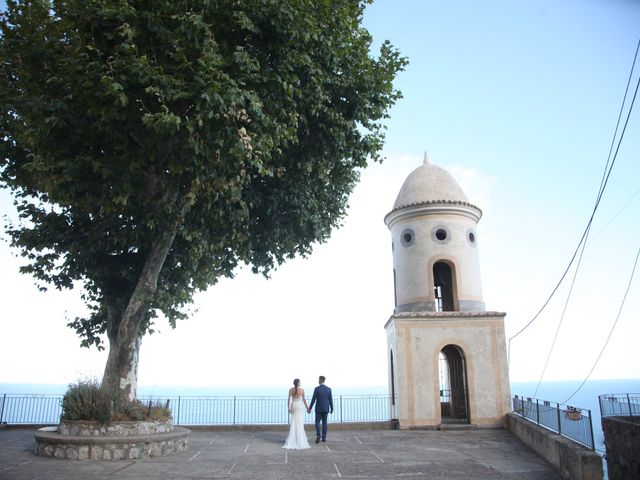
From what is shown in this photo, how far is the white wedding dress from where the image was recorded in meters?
13.5

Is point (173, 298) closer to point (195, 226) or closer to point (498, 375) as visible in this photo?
point (195, 226)

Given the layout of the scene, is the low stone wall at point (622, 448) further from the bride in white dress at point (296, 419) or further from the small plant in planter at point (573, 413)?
the bride in white dress at point (296, 419)

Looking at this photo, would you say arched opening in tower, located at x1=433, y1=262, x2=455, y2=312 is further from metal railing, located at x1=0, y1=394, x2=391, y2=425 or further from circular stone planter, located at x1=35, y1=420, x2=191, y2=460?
circular stone planter, located at x1=35, y1=420, x2=191, y2=460

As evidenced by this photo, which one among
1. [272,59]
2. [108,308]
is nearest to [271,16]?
[272,59]

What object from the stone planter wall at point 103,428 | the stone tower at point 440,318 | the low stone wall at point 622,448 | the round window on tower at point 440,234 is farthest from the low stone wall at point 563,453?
the stone planter wall at point 103,428

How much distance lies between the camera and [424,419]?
18.3 meters

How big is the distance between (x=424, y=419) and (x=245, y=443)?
23.4ft

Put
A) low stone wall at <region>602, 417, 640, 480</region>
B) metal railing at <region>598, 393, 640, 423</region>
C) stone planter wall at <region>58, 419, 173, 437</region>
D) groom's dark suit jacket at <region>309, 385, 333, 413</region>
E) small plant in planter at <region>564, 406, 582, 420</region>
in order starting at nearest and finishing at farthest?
low stone wall at <region>602, 417, 640, 480</region>
small plant in planter at <region>564, 406, 582, 420</region>
stone planter wall at <region>58, 419, 173, 437</region>
metal railing at <region>598, 393, 640, 423</region>
groom's dark suit jacket at <region>309, 385, 333, 413</region>

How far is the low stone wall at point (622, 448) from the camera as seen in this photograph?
10.2 metres

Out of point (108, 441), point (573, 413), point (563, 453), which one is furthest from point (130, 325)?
point (573, 413)

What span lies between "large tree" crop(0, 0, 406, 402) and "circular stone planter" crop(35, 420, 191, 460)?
1.26m

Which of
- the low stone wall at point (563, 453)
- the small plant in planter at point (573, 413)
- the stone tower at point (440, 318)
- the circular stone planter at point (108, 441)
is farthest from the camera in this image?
the stone tower at point (440, 318)

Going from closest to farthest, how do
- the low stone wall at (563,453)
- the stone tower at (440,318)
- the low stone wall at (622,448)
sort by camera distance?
the low stone wall at (563,453)
the low stone wall at (622,448)
the stone tower at (440,318)

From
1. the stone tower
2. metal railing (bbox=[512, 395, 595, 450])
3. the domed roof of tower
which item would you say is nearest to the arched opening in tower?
the stone tower
